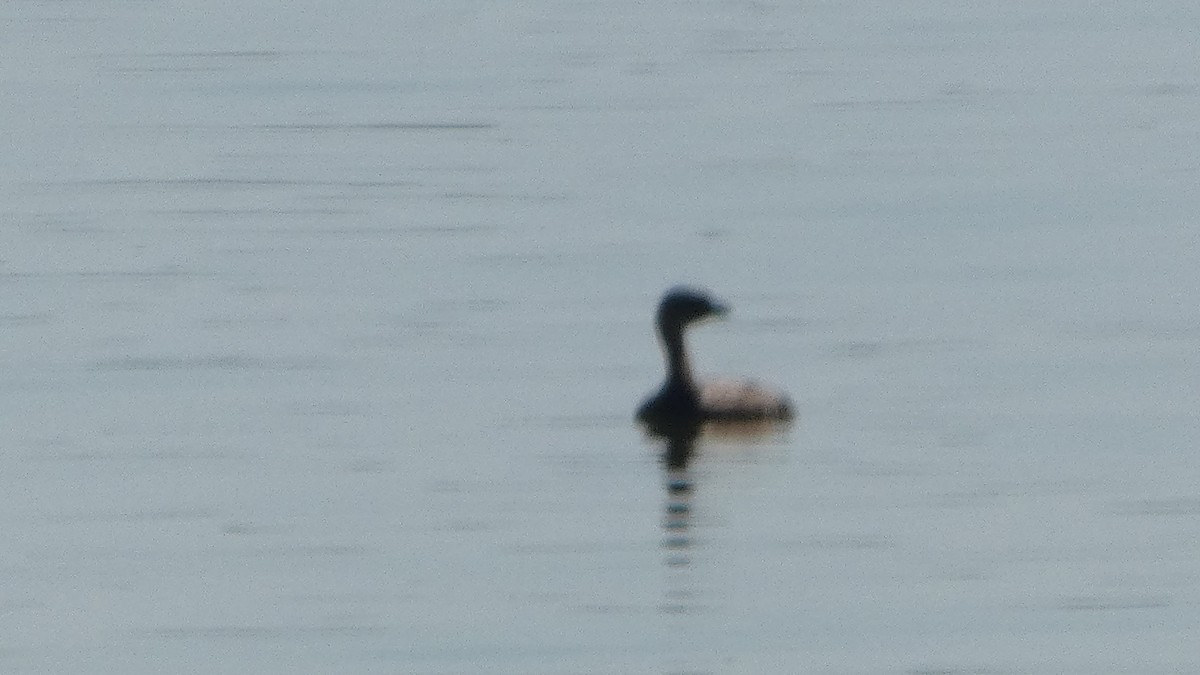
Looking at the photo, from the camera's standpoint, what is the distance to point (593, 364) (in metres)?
23.4

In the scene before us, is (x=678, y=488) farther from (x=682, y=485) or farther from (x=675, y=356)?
(x=675, y=356)

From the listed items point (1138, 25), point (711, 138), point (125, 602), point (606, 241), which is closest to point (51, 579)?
point (125, 602)

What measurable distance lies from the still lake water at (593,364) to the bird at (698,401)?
0.25m

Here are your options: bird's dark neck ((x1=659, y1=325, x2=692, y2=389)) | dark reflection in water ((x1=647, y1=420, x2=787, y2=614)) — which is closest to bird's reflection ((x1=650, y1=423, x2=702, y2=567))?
dark reflection in water ((x1=647, y1=420, x2=787, y2=614))

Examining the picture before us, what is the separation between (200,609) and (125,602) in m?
0.38

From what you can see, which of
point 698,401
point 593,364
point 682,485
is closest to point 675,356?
point 698,401

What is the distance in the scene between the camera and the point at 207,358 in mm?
23641

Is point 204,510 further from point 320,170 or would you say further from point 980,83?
point 980,83

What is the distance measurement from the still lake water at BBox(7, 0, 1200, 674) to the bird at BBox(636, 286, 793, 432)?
255mm

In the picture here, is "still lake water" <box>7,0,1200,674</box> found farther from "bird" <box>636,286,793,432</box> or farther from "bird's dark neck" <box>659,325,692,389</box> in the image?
"bird's dark neck" <box>659,325,692,389</box>

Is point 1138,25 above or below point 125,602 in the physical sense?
above

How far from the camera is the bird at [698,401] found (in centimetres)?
2142

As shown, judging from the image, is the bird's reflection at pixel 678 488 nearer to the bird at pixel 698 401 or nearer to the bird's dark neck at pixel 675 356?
the bird at pixel 698 401

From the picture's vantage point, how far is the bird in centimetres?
2142
